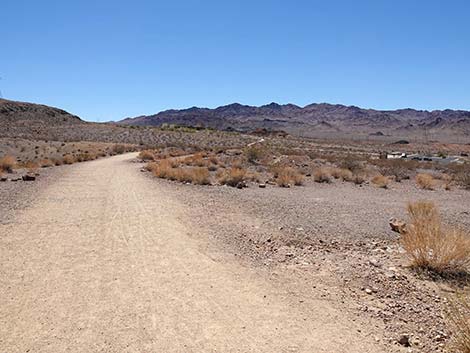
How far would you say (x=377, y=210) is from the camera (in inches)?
598

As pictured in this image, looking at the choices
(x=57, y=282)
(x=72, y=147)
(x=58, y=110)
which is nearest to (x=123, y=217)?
(x=57, y=282)

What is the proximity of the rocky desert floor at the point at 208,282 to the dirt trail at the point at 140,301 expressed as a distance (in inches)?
0.9

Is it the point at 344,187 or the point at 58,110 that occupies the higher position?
the point at 58,110

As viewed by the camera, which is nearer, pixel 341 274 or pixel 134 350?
pixel 134 350

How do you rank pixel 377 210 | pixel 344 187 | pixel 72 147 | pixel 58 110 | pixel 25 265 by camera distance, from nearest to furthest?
1. pixel 25 265
2. pixel 377 210
3. pixel 344 187
4. pixel 72 147
5. pixel 58 110

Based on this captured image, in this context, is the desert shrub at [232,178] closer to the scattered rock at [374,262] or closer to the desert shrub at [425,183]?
the desert shrub at [425,183]

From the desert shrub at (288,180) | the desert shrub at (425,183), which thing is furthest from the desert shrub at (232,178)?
the desert shrub at (425,183)

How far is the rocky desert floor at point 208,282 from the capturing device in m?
5.42

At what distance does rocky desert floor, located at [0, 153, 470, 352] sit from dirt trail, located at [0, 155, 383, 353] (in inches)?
0.9

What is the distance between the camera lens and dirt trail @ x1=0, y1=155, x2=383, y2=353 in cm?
527

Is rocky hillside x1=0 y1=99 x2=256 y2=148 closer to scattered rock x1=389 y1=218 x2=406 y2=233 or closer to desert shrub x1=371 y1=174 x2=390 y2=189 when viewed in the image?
desert shrub x1=371 y1=174 x2=390 y2=189

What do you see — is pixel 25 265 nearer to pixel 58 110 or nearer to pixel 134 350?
pixel 134 350

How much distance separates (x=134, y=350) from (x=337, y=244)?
5974mm

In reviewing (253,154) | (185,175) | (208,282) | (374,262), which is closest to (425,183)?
(185,175)
